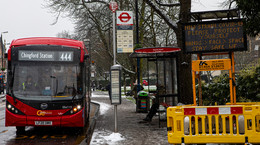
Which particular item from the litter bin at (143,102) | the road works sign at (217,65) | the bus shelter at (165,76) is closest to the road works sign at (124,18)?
the bus shelter at (165,76)

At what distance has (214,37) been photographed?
792cm

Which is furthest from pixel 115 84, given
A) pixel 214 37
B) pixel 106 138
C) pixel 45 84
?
pixel 214 37

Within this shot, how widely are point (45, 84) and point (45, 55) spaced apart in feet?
2.91

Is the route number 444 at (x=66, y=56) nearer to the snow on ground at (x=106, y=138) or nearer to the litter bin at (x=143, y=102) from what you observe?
the snow on ground at (x=106, y=138)

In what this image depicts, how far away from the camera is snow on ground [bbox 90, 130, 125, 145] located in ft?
27.4

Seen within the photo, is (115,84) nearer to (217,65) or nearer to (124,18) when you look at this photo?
(124,18)

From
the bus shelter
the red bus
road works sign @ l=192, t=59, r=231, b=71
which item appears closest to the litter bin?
the bus shelter

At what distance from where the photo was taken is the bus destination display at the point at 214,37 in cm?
783

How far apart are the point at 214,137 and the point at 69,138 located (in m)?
4.90

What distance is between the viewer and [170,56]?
12156 millimetres

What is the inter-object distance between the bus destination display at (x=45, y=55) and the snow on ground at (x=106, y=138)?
8.19 ft

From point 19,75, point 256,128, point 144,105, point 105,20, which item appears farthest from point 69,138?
point 105,20

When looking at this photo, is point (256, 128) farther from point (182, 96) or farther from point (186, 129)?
point (182, 96)

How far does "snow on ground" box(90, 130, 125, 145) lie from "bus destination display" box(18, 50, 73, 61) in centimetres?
250
